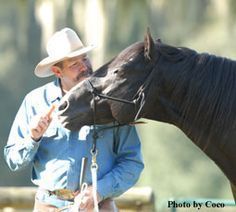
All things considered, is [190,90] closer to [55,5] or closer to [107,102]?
[107,102]

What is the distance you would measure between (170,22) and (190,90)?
19000 millimetres

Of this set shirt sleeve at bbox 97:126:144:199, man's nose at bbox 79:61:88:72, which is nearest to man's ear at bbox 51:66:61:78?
man's nose at bbox 79:61:88:72

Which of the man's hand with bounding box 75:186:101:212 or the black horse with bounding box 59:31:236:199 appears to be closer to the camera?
the black horse with bounding box 59:31:236:199

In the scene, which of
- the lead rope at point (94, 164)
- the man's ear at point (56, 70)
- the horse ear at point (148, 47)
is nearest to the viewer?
the horse ear at point (148, 47)

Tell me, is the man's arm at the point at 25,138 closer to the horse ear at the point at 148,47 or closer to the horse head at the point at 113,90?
the horse head at the point at 113,90

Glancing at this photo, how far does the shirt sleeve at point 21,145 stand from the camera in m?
5.62

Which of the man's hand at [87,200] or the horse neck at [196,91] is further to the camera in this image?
the man's hand at [87,200]

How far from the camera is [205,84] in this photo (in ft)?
17.9

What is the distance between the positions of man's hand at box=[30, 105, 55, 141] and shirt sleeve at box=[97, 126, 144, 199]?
0.46 m

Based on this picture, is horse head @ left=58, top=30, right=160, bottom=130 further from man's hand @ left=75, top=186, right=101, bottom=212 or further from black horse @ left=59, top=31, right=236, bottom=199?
man's hand @ left=75, top=186, right=101, bottom=212

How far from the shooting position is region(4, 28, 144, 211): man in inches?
222

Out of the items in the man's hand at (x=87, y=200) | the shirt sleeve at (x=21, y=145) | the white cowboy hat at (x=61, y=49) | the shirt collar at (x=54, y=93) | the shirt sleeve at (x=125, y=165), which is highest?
the white cowboy hat at (x=61, y=49)

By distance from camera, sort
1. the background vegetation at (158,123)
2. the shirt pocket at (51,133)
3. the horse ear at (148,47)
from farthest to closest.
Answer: the background vegetation at (158,123) < the shirt pocket at (51,133) < the horse ear at (148,47)

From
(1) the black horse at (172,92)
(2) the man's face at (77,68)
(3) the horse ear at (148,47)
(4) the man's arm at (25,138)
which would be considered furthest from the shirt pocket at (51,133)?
(3) the horse ear at (148,47)
